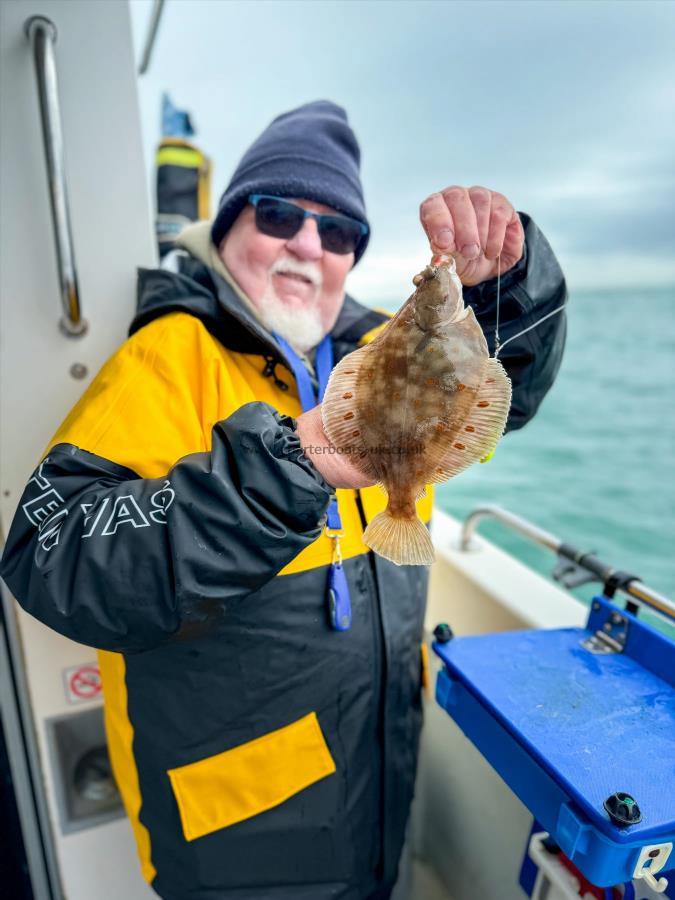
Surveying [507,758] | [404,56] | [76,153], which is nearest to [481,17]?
[404,56]

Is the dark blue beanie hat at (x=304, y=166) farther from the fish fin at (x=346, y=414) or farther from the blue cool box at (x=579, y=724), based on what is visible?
the blue cool box at (x=579, y=724)

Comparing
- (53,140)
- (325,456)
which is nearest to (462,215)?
(325,456)

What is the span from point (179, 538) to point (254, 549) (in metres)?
0.14

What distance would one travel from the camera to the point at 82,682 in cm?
193

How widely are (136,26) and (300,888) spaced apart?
2637 mm

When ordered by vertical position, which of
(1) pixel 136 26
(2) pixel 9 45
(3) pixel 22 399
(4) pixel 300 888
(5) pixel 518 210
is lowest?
(4) pixel 300 888

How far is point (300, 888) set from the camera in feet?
5.27

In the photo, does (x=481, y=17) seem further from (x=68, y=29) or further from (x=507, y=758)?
(x=507, y=758)

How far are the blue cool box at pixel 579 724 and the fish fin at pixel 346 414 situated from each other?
0.70 metres

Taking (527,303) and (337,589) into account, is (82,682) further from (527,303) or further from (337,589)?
(527,303)

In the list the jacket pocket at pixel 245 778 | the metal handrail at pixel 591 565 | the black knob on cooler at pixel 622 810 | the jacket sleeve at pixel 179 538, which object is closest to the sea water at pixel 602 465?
the metal handrail at pixel 591 565

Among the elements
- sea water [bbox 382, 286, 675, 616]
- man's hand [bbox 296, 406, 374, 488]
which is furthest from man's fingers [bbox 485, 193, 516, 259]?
sea water [bbox 382, 286, 675, 616]

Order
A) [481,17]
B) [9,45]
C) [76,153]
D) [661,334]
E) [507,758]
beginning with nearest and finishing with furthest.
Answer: [481,17]
[507,758]
[9,45]
[76,153]
[661,334]

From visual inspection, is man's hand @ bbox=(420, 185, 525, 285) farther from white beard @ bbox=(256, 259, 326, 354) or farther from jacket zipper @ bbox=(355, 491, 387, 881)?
jacket zipper @ bbox=(355, 491, 387, 881)
